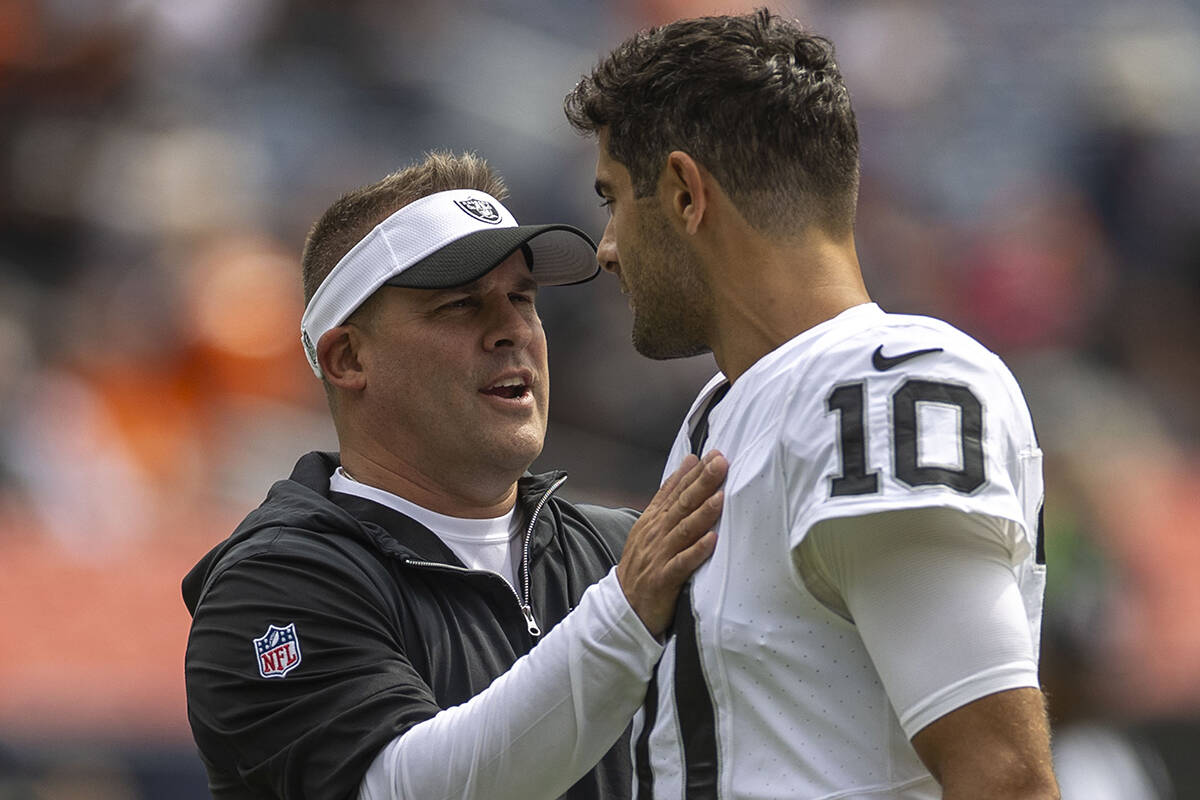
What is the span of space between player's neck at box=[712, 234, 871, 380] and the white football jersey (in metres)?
0.05

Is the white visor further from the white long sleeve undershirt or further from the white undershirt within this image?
the white long sleeve undershirt

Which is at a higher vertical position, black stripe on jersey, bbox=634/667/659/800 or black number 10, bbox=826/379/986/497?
black number 10, bbox=826/379/986/497

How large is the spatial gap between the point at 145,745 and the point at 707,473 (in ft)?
12.0

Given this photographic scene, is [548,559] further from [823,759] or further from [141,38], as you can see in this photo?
[141,38]

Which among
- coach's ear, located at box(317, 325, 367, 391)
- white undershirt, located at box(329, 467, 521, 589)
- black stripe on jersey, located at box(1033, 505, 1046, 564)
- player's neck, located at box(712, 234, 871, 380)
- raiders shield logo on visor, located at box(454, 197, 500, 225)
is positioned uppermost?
raiders shield logo on visor, located at box(454, 197, 500, 225)

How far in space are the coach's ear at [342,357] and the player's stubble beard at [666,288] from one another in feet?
2.78

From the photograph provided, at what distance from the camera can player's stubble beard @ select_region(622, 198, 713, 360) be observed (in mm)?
1957

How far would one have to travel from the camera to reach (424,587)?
8.18 ft

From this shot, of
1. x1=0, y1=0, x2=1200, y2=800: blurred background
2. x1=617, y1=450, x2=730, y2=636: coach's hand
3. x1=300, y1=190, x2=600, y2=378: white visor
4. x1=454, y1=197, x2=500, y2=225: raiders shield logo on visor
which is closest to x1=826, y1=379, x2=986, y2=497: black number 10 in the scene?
x1=617, y1=450, x2=730, y2=636: coach's hand

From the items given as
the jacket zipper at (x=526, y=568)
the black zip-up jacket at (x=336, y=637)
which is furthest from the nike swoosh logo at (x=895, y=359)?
the jacket zipper at (x=526, y=568)

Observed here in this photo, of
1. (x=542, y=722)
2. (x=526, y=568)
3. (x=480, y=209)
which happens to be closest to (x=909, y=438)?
(x=542, y=722)

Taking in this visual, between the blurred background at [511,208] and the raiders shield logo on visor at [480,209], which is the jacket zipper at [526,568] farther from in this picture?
the blurred background at [511,208]

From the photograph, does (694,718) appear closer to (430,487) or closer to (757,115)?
(757,115)

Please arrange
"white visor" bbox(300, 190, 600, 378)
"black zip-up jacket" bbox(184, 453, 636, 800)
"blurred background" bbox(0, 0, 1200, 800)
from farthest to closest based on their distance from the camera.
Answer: "blurred background" bbox(0, 0, 1200, 800) < "white visor" bbox(300, 190, 600, 378) < "black zip-up jacket" bbox(184, 453, 636, 800)
